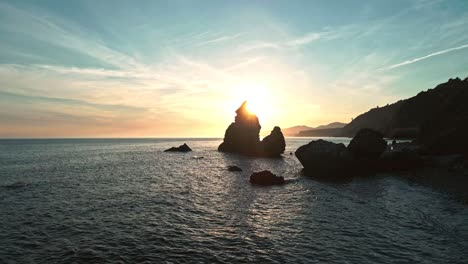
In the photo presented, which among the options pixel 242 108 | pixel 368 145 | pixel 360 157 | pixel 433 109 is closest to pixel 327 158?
pixel 360 157

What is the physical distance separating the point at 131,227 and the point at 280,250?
41.3ft

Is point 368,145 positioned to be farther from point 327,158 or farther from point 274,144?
point 274,144

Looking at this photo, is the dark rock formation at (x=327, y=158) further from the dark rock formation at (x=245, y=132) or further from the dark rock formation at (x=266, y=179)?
the dark rock formation at (x=245, y=132)

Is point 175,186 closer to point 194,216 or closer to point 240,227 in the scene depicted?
point 194,216

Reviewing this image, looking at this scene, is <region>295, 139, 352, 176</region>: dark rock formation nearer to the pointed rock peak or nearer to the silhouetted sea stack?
the silhouetted sea stack

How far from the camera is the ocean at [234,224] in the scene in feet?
58.9

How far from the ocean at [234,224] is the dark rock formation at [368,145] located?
13874 millimetres

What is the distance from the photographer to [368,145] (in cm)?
5391

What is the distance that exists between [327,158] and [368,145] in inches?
406

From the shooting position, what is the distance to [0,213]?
27594mm

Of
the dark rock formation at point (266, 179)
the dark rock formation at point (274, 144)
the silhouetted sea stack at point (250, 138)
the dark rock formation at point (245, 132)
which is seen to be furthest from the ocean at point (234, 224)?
the dark rock formation at point (245, 132)

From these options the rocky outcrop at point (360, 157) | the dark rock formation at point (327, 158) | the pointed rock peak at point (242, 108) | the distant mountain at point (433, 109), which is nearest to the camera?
the dark rock formation at point (327, 158)

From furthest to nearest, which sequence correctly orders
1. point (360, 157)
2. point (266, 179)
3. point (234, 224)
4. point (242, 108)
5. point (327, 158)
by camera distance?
point (242, 108) → point (360, 157) → point (327, 158) → point (266, 179) → point (234, 224)

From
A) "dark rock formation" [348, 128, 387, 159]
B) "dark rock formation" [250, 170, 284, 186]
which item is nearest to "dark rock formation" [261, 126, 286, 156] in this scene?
"dark rock formation" [348, 128, 387, 159]
